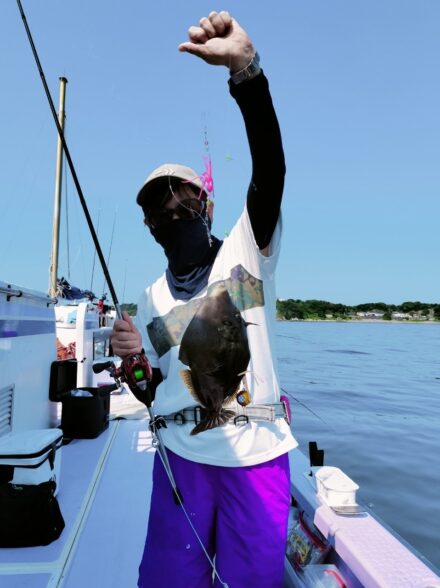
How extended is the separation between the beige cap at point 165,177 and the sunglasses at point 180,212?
66mm

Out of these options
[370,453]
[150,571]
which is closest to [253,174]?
[150,571]

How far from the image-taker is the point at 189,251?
69.8 inches

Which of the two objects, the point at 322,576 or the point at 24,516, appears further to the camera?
the point at 24,516

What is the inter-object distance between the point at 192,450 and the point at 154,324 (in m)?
0.52

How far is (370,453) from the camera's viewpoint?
7.19 meters

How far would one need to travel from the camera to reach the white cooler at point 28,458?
2650 mm

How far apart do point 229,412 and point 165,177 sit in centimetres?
95

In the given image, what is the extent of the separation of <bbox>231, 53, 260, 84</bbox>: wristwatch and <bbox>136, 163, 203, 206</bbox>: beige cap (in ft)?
1.41

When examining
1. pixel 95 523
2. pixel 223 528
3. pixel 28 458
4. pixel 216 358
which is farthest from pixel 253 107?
pixel 95 523

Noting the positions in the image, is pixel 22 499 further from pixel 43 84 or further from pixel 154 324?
pixel 43 84

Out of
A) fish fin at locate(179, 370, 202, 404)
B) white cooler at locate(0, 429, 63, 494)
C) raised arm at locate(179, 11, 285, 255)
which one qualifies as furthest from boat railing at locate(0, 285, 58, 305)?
raised arm at locate(179, 11, 285, 255)

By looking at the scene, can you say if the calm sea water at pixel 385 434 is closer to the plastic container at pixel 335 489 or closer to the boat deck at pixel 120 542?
the plastic container at pixel 335 489

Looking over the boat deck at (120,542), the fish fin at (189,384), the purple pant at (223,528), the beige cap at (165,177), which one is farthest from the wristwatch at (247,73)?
the boat deck at (120,542)

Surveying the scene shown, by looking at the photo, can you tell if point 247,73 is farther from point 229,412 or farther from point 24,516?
point 24,516
